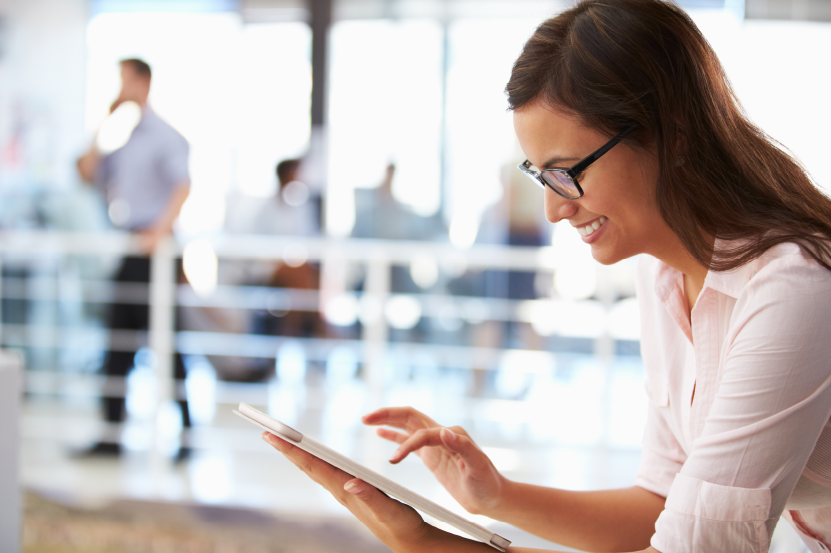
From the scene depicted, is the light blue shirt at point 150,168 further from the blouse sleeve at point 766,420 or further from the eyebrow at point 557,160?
the blouse sleeve at point 766,420

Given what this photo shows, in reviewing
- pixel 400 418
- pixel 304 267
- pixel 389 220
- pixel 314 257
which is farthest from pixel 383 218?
pixel 400 418

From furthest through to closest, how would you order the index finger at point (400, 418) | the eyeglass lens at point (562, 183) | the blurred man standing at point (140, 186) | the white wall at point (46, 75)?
the white wall at point (46, 75)
the blurred man standing at point (140, 186)
the index finger at point (400, 418)
the eyeglass lens at point (562, 183)

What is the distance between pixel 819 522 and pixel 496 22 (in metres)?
3.96

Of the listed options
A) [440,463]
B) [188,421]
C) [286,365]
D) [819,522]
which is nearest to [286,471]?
[188,421]

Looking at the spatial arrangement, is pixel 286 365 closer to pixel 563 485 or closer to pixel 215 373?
pixel 215 373

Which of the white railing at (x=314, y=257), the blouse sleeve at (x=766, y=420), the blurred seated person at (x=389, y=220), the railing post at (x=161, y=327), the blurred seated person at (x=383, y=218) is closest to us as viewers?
the blouse sleeve at (x=766, y=420)

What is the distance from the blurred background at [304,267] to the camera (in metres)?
2.38

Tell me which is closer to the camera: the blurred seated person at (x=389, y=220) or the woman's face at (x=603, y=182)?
the woman's face at (x=603, y=182)

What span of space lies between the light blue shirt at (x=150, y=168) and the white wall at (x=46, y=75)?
2029mm

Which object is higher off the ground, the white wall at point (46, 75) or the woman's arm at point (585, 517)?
the white wall at point (46, 75)

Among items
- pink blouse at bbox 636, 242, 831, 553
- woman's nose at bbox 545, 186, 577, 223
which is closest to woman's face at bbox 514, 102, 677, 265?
woman's nose at bbox 545, 186, 577, 223

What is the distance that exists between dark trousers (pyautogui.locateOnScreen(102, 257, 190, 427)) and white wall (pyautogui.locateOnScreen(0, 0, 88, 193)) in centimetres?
211

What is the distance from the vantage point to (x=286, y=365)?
148 inches

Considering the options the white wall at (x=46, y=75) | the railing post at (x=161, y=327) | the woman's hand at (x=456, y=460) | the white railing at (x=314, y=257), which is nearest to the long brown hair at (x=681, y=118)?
the woman's hand at (x=456, y=460)
